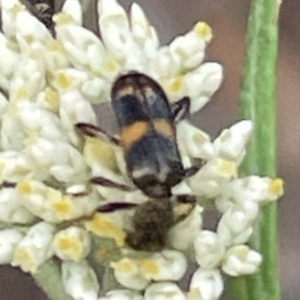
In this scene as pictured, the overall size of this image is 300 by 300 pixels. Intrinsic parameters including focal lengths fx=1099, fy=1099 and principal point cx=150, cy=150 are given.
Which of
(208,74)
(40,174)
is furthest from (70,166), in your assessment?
(208,74)

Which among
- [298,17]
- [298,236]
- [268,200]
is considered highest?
[298,17]

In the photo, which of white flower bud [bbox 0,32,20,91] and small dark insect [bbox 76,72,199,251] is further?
white flower bud [bbox 0,32,20,91]

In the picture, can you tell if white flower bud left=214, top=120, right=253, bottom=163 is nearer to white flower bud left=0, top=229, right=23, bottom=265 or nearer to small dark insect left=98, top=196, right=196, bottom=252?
small dark insect left=98, top=196, right=196, bottom=252

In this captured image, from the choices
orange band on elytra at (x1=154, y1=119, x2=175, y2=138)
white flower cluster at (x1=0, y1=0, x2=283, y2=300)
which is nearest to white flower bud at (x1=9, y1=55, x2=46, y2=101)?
white flower cluster at (x1=0, y1=0, x2=283, y2=300)

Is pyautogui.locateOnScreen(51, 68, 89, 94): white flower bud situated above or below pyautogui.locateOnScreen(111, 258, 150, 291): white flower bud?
above

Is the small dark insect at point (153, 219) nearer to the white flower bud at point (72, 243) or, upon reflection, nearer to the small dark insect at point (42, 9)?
the white flower bud at point (72, 243)

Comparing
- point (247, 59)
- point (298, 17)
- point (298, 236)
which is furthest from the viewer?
point (298, 17)

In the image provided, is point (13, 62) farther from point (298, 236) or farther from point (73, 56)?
point (298, 236)

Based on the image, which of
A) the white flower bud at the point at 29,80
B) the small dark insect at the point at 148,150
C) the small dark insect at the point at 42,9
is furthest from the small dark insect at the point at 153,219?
the small dark insect at the point at 42,9
